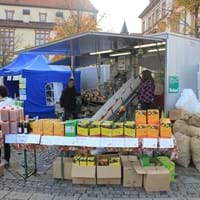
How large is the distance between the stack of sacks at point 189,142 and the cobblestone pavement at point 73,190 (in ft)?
2.16

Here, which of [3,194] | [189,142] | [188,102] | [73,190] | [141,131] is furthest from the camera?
[188,102]

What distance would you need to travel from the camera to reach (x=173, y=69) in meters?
8.77

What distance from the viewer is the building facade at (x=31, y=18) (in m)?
59.4

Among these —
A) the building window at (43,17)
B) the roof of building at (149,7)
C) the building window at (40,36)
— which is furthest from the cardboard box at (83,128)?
the building window at (43,17)

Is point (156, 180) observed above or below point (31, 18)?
below

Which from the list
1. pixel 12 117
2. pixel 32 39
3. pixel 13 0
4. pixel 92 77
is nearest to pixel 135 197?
pixel 12 117

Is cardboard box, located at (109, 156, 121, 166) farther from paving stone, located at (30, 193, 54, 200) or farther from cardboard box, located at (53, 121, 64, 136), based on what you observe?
paving stone, located at (30, 193, 54, 200)

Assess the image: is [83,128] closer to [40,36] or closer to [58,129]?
[58,129]

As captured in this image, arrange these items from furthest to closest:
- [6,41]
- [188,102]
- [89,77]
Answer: [6,41] → [89,77] → [188,102]

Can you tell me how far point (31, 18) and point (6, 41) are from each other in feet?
44.2

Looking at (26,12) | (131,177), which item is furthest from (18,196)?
(26,12)

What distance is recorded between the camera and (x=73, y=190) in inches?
231

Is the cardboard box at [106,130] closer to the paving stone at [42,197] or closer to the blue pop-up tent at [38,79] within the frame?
the paving stone at [42,197]

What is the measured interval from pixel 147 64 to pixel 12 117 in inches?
200
